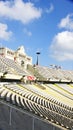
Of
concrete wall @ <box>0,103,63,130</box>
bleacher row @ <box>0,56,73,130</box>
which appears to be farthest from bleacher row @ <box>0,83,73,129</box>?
concrete wall @ <box>0,103,63,130</box>

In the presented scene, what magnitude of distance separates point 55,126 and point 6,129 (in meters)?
3.19

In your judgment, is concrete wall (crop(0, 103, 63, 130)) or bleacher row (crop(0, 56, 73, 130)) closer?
concrete wall (crop(0, 103, 63, 130))

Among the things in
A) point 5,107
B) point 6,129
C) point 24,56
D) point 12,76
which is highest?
point 24,56

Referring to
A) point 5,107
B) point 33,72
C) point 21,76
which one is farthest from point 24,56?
point 5,107

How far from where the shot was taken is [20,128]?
16656mm

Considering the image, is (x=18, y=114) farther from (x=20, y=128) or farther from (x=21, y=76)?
(x=21, y=76)

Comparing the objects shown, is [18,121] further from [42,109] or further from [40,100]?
[40,100]

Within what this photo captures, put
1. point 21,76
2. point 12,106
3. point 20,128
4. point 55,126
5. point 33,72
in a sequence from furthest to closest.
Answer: point 33,72
point 21,76
point 12,106
point 20,128
point 55,126

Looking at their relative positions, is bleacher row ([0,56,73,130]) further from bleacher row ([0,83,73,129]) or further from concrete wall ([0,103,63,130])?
concrete wall ([0,103,63,130])

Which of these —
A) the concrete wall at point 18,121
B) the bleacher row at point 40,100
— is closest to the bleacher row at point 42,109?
the bleacher row at point 40,100

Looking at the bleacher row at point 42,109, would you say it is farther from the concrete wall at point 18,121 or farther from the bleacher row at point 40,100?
the concrete wall at point 18,121

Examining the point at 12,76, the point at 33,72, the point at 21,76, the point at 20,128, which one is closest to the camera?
the point at 20,128

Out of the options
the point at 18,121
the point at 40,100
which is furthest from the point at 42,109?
the point at 40,100

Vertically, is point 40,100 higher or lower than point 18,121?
higher
